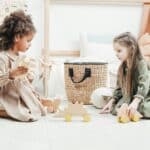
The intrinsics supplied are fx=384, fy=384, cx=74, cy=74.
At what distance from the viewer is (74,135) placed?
4.80 feet

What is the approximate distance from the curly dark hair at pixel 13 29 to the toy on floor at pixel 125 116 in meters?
0.57

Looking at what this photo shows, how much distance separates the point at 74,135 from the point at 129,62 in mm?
575

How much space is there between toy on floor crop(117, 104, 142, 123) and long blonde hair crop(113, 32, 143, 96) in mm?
141

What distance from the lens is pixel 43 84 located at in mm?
2518

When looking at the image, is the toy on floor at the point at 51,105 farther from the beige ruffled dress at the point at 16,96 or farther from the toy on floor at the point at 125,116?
the toy on floor at the point at 125,116

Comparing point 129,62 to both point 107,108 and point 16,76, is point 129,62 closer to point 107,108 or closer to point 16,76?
point 107,108

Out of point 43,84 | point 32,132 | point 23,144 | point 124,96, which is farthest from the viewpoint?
point 43,84

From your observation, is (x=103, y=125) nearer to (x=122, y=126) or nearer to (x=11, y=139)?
(x=122, y=126)

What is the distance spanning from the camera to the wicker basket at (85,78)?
232cm

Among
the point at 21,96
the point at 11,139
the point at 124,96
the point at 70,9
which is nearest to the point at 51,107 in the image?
the point at 21,96

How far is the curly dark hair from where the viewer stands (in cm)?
182

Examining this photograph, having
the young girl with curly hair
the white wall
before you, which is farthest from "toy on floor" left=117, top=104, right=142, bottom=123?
the white wall

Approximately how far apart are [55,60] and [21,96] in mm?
877

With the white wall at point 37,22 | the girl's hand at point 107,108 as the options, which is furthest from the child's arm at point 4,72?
the white wall at point 37,22
